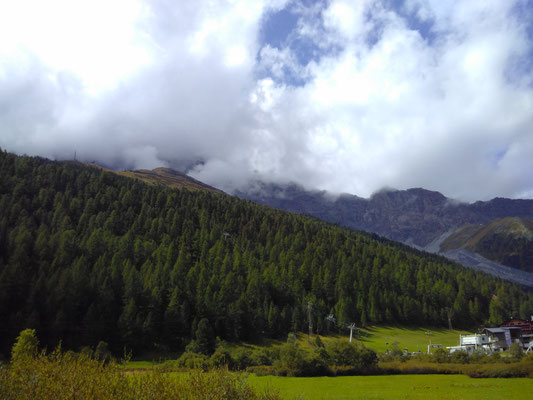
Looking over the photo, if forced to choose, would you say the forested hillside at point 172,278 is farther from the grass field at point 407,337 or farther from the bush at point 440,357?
the bush at point 440,357

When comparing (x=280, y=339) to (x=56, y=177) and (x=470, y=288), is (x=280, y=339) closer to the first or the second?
(x=470, y=288)

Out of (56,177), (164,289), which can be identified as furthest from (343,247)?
(56,177)

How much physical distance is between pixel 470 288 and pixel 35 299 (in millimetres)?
181556

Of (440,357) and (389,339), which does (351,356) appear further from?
(389,339)

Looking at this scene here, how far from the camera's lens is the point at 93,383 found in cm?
988

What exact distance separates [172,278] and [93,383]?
108m

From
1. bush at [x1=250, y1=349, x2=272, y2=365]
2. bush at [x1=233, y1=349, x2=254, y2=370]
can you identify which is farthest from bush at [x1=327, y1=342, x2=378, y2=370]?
bush at [x1=233, y1=349, x2=254, y2=370]

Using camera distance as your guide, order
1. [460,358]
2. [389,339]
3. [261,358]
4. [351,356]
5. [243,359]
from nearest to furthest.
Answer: [351,356] → [460,358] → [261,358] → [243,359] → [389,339]

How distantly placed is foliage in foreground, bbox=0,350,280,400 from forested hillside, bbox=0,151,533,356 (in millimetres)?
83209

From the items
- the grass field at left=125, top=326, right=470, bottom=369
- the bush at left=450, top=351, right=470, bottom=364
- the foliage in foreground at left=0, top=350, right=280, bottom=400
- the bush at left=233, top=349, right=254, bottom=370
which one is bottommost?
the bush at left=233, top=349, right=254, bottom=370

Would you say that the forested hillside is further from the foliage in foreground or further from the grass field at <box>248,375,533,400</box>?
the foliage in foreground

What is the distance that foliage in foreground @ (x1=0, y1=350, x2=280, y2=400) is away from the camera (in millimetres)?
9609

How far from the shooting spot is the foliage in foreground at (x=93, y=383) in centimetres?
961

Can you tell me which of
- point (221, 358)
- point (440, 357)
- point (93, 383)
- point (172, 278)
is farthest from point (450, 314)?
point (93, 383)
